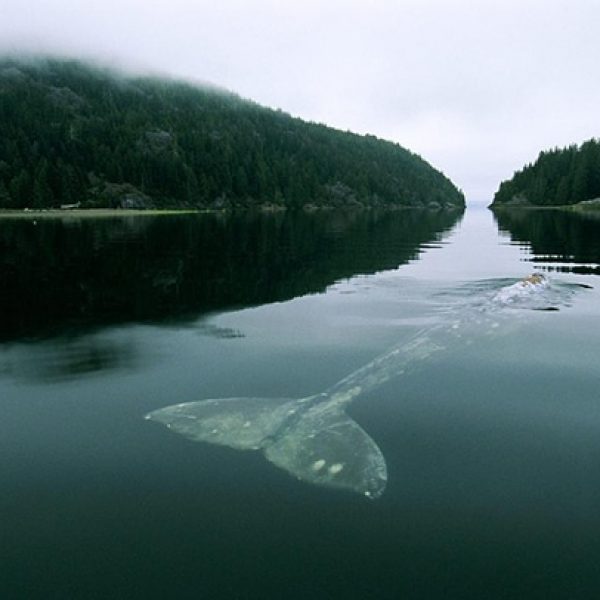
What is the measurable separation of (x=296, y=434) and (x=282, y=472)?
148 centimetres

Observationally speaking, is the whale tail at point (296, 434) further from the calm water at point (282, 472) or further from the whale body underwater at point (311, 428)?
the calm water at point (282, 472)

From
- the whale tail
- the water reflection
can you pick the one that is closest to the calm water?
the water reflection

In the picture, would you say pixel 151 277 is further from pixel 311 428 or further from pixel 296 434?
pixel 296 434

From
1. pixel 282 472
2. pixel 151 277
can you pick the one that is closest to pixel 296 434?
pixel 282 472

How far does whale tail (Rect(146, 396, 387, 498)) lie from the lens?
9.51m

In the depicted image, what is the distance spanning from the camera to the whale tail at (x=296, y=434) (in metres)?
9.51

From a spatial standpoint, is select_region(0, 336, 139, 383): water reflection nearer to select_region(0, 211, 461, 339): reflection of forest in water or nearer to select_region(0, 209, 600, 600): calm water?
select_region(0, 209, 600, 600): calm water

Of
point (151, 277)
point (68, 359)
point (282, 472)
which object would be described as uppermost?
point (151, 277)

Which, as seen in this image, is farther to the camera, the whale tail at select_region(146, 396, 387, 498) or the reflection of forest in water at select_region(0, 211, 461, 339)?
the reflection of forest in water at select_region(0, 211, 461, 339)

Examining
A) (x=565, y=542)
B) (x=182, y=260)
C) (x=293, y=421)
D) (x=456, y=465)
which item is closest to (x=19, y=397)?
(x=293, y=421)

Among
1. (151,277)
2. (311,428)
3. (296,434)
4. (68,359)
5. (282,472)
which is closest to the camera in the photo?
(282,472)

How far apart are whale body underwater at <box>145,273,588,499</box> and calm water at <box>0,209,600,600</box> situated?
317 mm

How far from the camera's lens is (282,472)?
31.2ft

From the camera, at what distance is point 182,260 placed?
3966 centimetres
